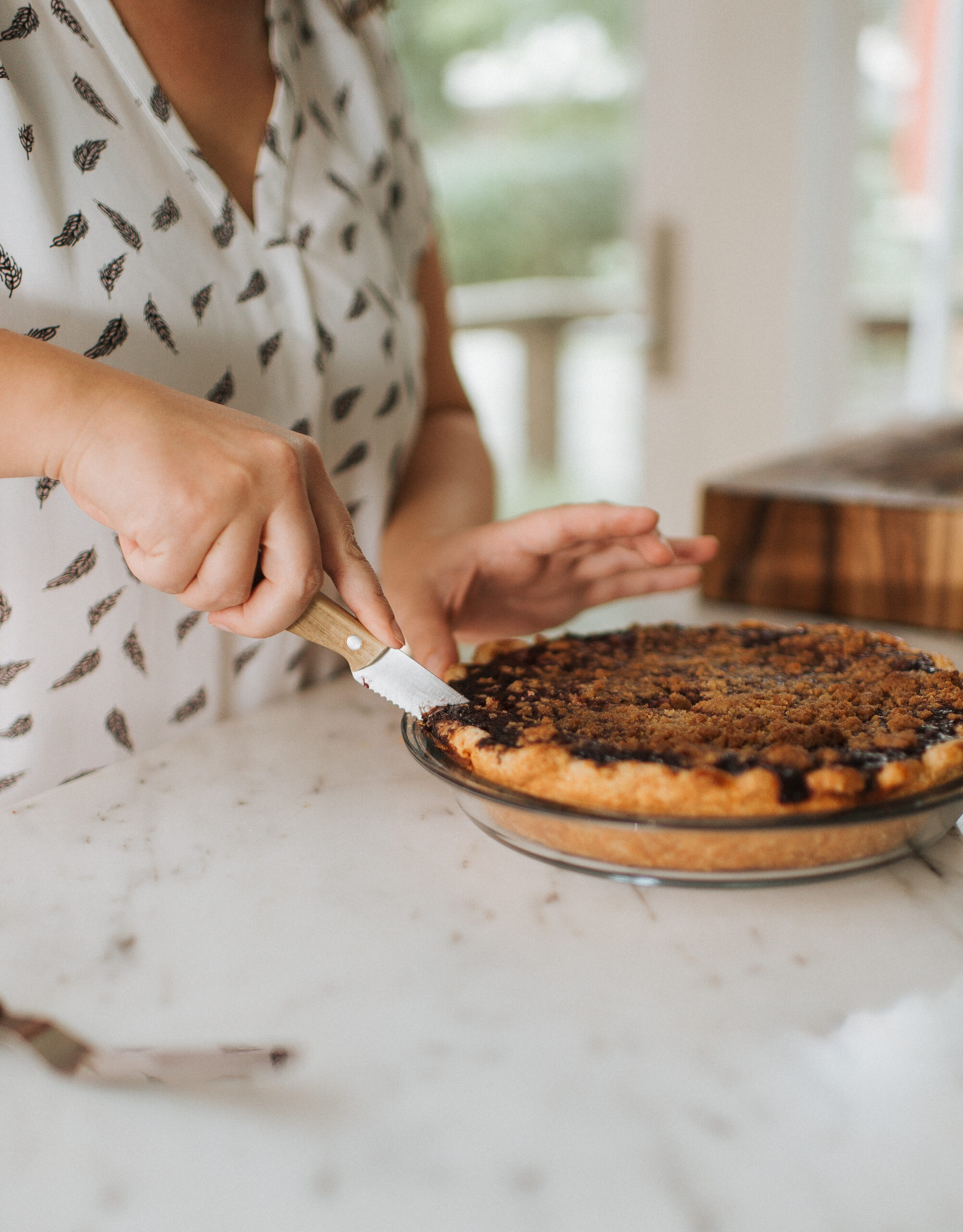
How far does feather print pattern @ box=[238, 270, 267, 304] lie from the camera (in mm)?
874

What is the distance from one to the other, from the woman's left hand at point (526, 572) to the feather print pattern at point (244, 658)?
144mm

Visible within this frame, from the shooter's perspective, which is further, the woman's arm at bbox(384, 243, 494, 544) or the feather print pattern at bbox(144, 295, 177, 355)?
the woman's arm at bbox(384, 243, 494, 544)

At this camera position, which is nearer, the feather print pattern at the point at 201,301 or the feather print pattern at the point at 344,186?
the feather print pattern at the point at 201,301

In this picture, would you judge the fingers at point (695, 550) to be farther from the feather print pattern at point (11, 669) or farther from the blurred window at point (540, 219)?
the blurred window at point (540, 219)

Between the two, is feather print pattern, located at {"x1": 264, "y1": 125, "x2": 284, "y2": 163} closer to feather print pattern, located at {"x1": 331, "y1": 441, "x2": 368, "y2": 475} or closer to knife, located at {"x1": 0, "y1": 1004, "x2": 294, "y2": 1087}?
feather print pattern, located at {"x1": 331, "y1": 441, "x2": 368, "y2": 475}

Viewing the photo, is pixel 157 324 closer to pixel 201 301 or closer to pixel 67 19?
pixel 201 301

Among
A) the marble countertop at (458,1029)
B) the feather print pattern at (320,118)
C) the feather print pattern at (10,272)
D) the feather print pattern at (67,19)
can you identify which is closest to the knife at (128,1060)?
A: the marble countertop at (458,1029)

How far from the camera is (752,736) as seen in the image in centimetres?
62

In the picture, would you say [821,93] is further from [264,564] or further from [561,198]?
[264,564]

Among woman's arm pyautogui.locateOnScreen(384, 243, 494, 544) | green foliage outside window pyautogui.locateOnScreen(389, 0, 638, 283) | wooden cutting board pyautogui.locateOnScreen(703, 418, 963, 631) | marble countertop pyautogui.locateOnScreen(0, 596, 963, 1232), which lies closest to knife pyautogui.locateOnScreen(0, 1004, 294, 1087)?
marble countertop pyautogui.locateOnScreen(0, 596, 963, 1232)

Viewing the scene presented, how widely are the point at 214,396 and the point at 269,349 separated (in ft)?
0.24

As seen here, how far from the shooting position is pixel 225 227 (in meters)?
0.86

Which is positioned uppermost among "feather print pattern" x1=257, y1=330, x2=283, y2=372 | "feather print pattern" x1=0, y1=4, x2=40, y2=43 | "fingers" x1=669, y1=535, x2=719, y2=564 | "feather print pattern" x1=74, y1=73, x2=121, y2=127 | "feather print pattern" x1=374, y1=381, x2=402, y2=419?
"feather print pattern" x1=0, y1=4, x2=40, y2=43

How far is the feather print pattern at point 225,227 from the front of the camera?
2.81 ft
